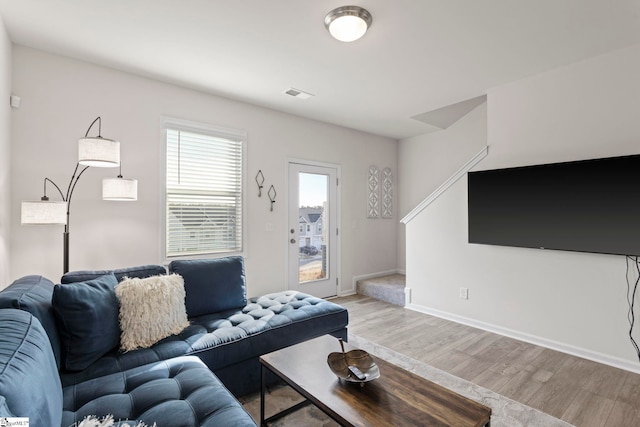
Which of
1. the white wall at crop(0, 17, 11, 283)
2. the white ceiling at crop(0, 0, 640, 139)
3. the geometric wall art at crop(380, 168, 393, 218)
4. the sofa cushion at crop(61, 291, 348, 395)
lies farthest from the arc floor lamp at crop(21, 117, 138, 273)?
the geometric wall art at crop(380, 168, 393, 218)

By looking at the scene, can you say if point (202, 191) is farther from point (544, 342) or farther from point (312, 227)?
point (544, 342)

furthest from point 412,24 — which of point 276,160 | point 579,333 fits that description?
point 579,333

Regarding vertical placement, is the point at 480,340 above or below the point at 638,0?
below

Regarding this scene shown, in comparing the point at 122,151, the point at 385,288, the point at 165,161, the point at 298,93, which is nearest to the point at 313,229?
the point at 385,288

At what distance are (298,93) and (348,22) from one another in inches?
58.7

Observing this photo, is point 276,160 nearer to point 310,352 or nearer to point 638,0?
point 310,352

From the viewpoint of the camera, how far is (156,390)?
4.81ft

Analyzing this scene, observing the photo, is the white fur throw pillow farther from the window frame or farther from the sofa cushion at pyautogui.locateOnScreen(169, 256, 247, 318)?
the window frame

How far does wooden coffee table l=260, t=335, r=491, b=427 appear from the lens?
129cm

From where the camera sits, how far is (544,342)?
3.09m

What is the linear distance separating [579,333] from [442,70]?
2783mm

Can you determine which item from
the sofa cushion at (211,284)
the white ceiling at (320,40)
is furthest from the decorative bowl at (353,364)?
the white ceiling at (320,40)

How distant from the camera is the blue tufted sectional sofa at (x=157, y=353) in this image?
1.10 metres

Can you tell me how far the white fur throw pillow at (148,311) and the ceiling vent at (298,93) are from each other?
7.87 ft
